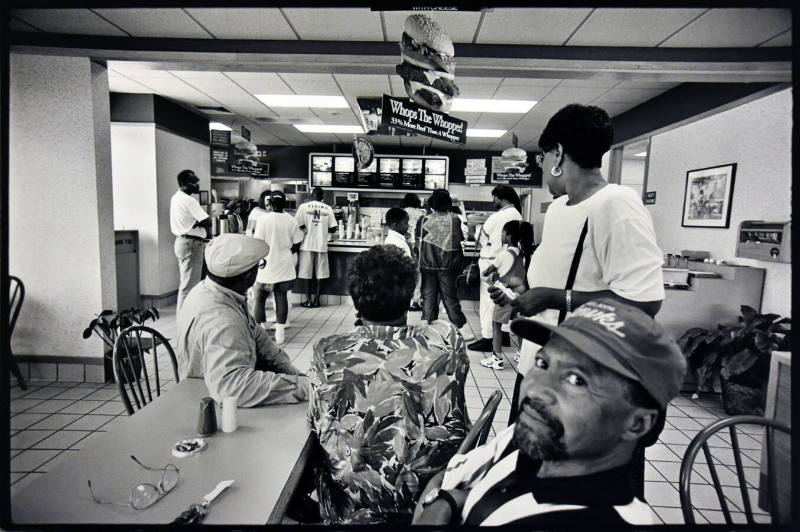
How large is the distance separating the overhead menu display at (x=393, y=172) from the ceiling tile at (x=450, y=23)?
648 centimetres

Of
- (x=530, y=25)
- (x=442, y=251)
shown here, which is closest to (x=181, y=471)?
(x=530, y=25)

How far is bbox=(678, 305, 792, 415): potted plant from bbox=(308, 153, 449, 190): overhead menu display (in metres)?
7.12

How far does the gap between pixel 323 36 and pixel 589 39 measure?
2167mm

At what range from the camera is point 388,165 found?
33.3 ft

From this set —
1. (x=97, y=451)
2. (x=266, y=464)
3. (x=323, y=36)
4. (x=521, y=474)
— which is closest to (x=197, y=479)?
(x=266, y=464)

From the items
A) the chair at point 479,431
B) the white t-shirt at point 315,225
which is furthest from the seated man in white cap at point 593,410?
the white t-shirt at point 315,225

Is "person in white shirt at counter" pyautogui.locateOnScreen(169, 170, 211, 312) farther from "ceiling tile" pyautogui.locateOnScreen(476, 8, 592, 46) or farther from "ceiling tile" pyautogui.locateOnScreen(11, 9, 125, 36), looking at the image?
"ceiling tile" pyautogui.locateOnScreen(476, 8, 592, 46)

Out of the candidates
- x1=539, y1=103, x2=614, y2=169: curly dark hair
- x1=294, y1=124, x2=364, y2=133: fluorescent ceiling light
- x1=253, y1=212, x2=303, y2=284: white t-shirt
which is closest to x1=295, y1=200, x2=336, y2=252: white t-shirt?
x1=253, y1=212, x2=303, y2=284: white t-shirt

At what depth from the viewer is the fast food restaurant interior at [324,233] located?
1.27 meters

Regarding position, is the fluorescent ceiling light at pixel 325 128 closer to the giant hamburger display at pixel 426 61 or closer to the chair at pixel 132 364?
the giant hamburger display at pixel 426 61

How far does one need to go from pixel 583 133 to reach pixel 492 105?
17.3 feet

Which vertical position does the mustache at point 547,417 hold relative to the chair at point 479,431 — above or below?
above

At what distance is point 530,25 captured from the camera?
10.8 ft

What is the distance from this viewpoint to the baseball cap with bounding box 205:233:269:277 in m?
1.84
